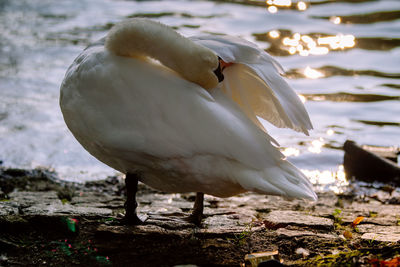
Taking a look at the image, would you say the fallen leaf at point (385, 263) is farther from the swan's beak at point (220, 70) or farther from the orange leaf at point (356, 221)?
the swan's beak at point (220, 70)

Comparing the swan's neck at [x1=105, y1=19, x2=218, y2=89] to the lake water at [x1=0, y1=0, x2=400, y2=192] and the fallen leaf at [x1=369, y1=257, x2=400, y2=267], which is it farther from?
the lake water at [x1=0, y1=0, x2=400, y2=192]

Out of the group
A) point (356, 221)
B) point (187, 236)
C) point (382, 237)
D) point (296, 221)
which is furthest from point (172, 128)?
point (356, 221)

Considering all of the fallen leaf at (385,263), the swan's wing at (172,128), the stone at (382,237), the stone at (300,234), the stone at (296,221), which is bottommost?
the fallen leaf at (385,263)

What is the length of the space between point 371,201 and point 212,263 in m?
2.94

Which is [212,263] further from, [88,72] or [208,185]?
[88,72]

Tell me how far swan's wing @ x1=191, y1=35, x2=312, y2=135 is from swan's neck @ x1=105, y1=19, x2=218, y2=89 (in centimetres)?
14

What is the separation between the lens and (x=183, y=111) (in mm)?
3695

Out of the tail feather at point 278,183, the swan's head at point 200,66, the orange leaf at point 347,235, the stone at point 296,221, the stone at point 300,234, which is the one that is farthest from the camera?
the stone at point 296,221

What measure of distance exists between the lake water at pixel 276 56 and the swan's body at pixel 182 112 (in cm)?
299

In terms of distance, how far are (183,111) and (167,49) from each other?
1.59ft

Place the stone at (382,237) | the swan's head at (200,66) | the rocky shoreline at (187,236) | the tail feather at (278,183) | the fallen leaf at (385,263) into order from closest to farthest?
1. the fallen leaf at (385,263)
2. the tail feather at (278,183)
3. the rocky shoreline at (187,236)
4. the swan's head at (200,66)
5. the stone at (382,237)

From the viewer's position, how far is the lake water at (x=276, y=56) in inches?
305

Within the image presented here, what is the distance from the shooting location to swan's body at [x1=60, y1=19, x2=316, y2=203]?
12.0 ft

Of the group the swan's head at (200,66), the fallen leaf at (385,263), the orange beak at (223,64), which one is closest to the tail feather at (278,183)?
the fallen leaf at (385,263)
